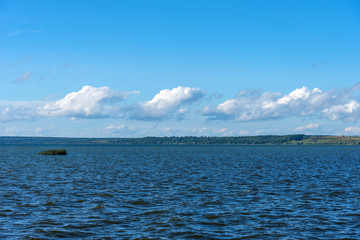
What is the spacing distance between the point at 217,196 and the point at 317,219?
10672mm

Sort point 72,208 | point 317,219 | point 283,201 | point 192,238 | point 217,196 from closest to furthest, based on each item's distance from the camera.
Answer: point 192,238, point 317,219, point 72,208, point 283,201, point 217,196

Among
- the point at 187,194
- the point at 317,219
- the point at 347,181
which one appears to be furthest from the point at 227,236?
the point at 347,181

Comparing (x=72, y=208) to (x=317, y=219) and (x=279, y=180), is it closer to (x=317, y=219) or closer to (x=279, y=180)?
(x=317, y=219)

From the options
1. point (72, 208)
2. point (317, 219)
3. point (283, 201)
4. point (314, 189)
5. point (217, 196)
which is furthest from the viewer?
point (314, 189)

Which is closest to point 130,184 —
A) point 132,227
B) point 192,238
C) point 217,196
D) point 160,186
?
point 160,186

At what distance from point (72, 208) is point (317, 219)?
17679mm

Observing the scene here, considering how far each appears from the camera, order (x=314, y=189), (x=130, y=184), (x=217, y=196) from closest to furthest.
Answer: (x=217, y=196) → (x=314, y=189) → (x=130, y=184)

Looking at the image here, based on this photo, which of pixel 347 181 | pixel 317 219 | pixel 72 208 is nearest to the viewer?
pixel 317 219

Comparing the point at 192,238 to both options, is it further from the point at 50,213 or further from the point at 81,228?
the point at 50,213

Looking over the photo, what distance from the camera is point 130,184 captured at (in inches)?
1678

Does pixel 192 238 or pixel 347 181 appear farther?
pixel 347 181

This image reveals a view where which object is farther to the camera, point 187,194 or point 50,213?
point 187,194

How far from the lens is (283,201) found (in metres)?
31.5

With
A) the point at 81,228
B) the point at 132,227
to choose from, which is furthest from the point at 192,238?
the point at 81,228
